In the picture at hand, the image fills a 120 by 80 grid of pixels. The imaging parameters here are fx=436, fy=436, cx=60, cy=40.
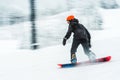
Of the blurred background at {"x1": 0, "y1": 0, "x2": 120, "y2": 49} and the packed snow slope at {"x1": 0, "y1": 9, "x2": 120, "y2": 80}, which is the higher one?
the packed snow slope at {"x1": 0, "y1": 9, "x2": 120, "y2": 80}

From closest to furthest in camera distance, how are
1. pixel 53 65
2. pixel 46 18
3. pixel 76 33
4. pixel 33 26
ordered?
pixel 76 33
pixel 53 65
pixel 33 26
pixel 46 18

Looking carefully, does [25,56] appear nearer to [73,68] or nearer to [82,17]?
[73,68]

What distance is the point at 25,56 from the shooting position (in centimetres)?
1622

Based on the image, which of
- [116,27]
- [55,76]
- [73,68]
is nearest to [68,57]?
[73,68]

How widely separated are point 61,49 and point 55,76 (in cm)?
649

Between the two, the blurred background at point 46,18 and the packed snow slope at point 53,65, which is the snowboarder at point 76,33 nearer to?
the packed snow slope at point 53,65

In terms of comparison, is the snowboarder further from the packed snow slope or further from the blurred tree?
the blurred tree

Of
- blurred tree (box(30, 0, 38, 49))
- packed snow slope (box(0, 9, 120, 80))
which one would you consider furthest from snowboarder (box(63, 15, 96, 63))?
blurred tree (box(30, 0, 38, 49))

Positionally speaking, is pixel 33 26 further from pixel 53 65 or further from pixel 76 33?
pixel 76 33

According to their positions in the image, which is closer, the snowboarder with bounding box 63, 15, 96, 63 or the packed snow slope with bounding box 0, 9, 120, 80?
the packed snow slope with bounding box 0, 9, 120, 80

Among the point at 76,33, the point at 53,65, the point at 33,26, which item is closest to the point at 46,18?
the point at 33,26

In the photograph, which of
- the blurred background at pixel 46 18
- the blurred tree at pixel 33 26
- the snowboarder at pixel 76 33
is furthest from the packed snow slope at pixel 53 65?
the blurred background at pixel 46 18

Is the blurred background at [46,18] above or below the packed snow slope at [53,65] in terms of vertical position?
below

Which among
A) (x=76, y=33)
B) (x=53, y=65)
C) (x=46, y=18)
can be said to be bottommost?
(x=46, y=18)
